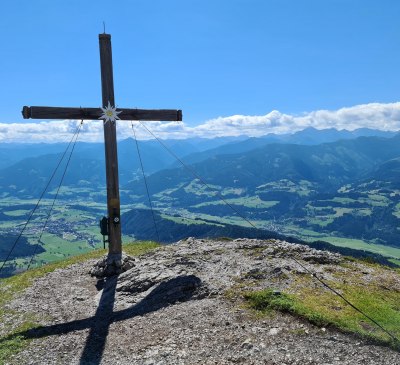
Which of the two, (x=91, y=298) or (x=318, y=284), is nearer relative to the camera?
(x=318, y=284)

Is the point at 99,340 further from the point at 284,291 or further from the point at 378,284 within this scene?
the point at 378,284

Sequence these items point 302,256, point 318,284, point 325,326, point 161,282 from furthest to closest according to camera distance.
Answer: point 302,256 → point 161,282 → point 318,284 → point 325,326

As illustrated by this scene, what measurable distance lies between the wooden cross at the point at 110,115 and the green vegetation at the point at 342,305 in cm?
854

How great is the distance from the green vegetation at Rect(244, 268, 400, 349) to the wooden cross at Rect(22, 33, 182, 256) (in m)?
8.54

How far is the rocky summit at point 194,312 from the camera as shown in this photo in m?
11.1

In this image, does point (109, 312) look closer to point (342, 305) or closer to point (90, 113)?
point (342, 305)

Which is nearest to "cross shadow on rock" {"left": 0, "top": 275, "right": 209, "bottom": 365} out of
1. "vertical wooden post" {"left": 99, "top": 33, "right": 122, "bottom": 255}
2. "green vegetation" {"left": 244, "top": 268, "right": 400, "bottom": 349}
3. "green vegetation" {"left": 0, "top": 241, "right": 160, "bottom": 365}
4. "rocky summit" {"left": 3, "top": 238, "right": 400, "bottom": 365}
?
"rocky summit" {"left": 3, "top": 238, "right": 400, "bottom": 365}

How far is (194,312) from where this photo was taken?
45.0 ft

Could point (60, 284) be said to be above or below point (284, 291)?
below

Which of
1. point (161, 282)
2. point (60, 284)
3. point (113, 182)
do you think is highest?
point (113, 182)

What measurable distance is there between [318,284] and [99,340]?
8.73m

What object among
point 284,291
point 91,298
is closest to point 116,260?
point 91,298

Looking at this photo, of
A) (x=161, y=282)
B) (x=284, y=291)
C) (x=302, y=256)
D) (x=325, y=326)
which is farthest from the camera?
(x=302, y=256)

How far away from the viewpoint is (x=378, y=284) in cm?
1639
